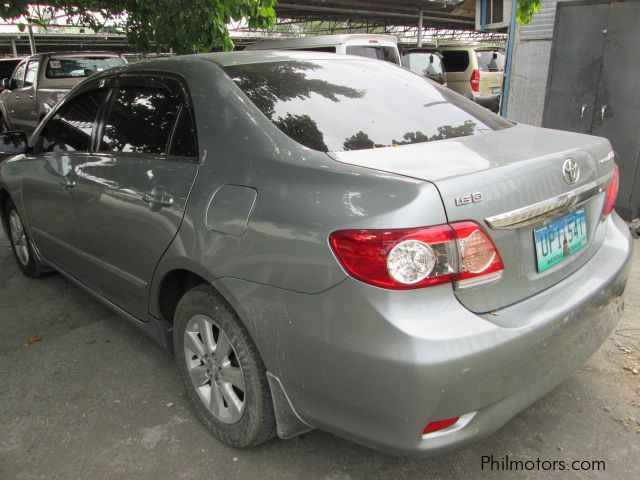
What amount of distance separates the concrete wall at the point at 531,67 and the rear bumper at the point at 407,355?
19.9ft

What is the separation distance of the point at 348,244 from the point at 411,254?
20 centimetres

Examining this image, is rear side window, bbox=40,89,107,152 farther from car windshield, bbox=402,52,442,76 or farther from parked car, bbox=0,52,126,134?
car windshield, bbox=402,52,442,76

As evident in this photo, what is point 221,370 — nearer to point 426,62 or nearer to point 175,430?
point 175,430

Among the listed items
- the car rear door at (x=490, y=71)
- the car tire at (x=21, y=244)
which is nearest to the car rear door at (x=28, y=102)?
the car tire at (x=21, y=244)

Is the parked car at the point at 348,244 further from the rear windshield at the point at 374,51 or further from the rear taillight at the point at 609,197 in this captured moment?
the rear windshield at the point at 374,51

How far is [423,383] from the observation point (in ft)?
5.33

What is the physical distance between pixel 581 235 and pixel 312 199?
1.13 m

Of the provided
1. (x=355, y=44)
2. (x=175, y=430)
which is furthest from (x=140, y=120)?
(x=355, y=44)

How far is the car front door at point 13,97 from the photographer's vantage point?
1088 cm

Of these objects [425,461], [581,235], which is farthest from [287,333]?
[581,235]

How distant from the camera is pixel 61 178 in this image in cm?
330

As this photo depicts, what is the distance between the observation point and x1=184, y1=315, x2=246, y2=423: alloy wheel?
225cm

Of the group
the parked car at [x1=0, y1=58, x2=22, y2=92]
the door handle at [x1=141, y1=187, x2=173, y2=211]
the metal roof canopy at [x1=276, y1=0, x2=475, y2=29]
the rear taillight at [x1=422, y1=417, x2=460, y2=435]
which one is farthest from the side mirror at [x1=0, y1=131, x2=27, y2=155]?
the metal roof canopy at [x1=276, y1=0, x2=475, y2=29]

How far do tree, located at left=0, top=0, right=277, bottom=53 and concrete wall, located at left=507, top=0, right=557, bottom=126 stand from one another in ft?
11.8
